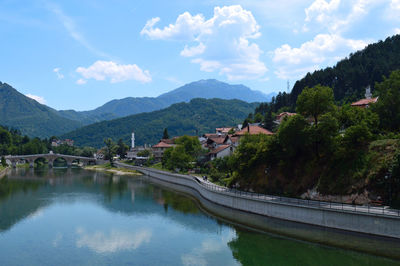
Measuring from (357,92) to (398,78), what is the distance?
69.5 m

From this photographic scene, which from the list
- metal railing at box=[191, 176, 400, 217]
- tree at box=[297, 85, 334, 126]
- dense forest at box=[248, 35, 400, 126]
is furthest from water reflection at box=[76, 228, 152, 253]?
dense forest at box=[248, 35, 400, 126]

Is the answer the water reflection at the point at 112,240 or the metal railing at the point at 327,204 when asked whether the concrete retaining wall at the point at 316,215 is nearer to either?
the metal railing at the point at 327,204

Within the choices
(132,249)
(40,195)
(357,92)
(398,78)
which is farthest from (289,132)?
(357,92)

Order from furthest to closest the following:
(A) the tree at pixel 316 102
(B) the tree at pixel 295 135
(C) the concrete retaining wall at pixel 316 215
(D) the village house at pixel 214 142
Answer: (D) the village house at pixel 214 142, (A) the tree at pixel 316 102, (B) the tree at pixel 295 135, (C) the concrete retaining wall at pixel 316 215

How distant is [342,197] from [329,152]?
317 inches

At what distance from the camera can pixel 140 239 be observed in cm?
4181

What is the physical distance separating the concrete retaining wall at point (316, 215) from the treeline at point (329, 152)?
3998mm

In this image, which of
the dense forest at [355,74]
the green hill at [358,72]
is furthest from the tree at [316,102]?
the green hill at [358,72]

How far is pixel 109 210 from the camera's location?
201ft

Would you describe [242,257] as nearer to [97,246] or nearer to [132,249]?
[132,249]

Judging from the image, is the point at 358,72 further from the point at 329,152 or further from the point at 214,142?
the point at 329,152

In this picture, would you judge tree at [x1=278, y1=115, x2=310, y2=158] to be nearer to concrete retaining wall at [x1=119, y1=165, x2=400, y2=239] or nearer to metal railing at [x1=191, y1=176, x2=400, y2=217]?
metal railing at [x1=191, y1=176, x2=400, y2=217]

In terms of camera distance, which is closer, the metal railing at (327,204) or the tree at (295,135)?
the metal railing at (327,204)

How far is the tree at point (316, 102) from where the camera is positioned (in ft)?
162
